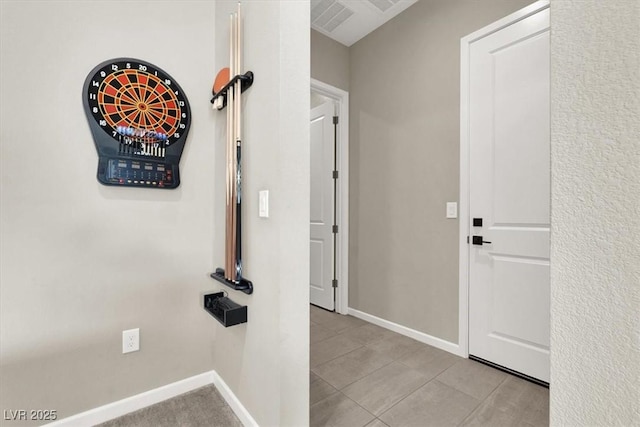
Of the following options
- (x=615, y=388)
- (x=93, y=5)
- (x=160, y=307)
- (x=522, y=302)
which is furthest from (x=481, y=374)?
(x=93, y=5)

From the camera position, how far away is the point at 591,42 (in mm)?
498

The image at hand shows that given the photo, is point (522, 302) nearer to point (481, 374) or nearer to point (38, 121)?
point (481, 374)

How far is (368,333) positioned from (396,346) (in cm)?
32

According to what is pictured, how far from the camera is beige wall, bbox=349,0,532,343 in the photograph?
90.7 inches

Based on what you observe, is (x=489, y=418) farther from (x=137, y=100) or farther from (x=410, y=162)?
(x=137, y=100)

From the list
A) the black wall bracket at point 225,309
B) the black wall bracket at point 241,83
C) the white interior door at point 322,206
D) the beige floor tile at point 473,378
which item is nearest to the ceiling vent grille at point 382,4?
the white interior door at point 322,206

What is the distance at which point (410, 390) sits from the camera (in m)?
1.80

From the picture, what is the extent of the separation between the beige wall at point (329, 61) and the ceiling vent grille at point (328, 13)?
0.14m

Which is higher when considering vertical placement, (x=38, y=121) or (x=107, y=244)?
(x=38, y=121)

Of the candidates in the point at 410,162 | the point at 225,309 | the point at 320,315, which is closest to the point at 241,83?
the point at 225,309

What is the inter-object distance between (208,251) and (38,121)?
3.33 ft

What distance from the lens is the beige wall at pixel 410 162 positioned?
2.30 metres

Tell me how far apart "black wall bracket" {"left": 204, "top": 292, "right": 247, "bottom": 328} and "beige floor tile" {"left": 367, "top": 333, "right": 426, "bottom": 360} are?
1346mm

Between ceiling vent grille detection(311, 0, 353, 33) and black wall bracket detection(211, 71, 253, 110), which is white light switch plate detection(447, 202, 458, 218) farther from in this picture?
ceiling vent grille detection(311, 0, 353, 33)
